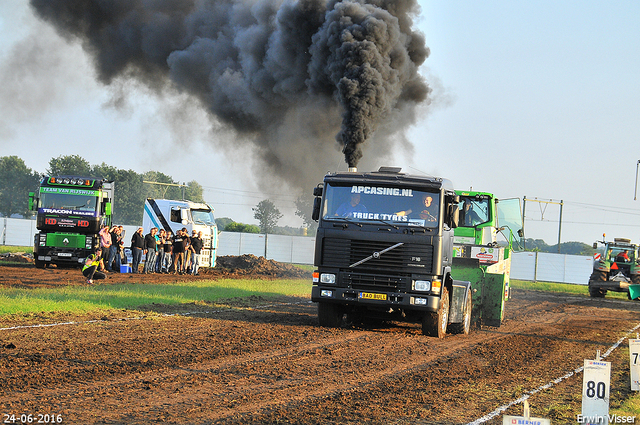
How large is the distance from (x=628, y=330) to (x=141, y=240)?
1643cm

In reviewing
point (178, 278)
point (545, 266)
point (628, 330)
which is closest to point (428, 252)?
point (628, 330)

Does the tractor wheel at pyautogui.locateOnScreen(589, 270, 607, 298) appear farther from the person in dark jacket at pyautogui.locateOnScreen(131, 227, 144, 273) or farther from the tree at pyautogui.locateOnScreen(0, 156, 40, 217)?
the tree at pyautogui.locateOnScreen(0, 156, 40, 217)

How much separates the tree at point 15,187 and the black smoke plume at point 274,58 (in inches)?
2275

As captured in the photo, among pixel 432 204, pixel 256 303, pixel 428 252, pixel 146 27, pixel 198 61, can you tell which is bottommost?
pixel 256 303

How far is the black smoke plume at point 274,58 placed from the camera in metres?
25.4

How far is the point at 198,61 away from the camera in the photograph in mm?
32844

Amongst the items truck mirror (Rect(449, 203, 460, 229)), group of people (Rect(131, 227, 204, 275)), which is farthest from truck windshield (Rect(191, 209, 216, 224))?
truck mirror (Rect(449, 203, 460, 229))

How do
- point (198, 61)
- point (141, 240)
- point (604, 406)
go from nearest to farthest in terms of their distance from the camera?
point (604, 406), point (141, 240), point (198, 61)

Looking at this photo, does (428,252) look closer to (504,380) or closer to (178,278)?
(504,380)

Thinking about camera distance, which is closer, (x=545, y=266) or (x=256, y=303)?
(x=256, y=303)

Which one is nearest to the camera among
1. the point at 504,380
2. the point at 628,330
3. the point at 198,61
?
the point at 504,380

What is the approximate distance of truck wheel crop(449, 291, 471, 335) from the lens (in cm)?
1227

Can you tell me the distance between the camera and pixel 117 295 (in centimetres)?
1550

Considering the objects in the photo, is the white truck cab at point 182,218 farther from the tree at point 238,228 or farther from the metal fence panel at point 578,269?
the metal fence panel at point 578,269
